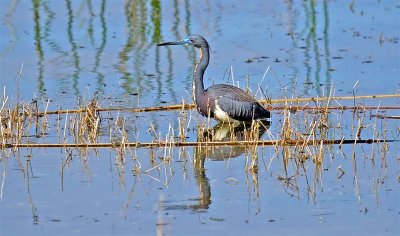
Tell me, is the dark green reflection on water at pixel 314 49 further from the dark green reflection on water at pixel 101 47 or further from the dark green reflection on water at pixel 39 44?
the dark green reflection on water at pixel 39 44

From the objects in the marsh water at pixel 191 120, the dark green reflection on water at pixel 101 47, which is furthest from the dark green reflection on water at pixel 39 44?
the dark green reflection on water at pixel 101 47

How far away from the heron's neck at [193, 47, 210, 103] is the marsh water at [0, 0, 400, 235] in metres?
0.31

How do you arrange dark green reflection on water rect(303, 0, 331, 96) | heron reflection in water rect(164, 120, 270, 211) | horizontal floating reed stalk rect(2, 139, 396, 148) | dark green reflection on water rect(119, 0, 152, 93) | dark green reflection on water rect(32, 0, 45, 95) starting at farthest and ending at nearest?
dark green reflection on water rect(119, 0, 152, 93), dark green reflection on water rect(32, 0, 45, 95), dark green reflection on water rect(303, 0, 331, 96), horizontal floating reed stalk rect(2, 139, 396, 148), heron reflection in water rect(164, 120, 270, 211)

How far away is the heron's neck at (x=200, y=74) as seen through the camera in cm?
1203

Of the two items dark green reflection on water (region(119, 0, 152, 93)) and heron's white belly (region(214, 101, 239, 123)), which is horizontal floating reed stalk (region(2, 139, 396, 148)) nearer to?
heron's white belly (region(214, 101, 239, 123))

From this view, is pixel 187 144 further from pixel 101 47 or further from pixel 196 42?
pixel 101 47

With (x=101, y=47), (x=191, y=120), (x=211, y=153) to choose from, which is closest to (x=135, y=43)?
(x=101, y=47)

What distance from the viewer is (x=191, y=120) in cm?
1215

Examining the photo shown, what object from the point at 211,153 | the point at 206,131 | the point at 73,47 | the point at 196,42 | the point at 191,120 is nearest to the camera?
the point at 211,153

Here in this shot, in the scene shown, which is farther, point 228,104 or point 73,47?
point 73,47

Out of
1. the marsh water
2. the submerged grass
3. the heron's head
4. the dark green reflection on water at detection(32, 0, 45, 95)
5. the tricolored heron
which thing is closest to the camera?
the marsh water

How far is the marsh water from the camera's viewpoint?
26.7 ft

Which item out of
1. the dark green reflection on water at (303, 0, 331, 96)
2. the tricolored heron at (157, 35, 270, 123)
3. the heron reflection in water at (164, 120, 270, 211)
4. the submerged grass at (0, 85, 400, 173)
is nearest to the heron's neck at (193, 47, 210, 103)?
the tricolored heron at (157, 35, 270, 123)

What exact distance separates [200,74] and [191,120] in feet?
1.67
